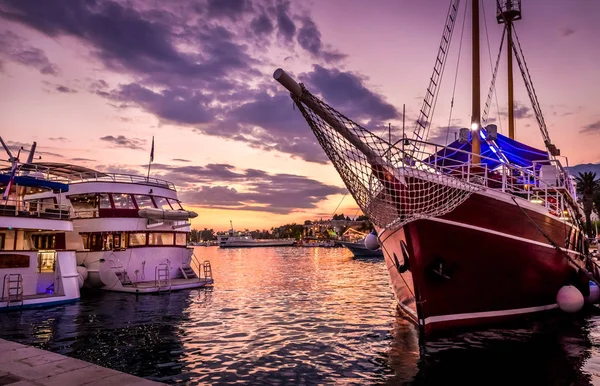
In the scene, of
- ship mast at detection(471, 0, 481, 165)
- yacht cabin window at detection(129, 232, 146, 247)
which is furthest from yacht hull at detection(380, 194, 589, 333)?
yacht cabin window at detection(129, 232, 146, 247)

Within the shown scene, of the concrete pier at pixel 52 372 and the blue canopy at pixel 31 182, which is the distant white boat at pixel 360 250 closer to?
the blue canopy at pixel 31 182

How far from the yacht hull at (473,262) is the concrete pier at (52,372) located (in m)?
8.96

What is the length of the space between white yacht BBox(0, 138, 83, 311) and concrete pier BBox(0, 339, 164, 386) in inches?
523

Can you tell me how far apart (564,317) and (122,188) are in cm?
2403

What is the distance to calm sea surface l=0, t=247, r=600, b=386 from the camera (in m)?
10.5

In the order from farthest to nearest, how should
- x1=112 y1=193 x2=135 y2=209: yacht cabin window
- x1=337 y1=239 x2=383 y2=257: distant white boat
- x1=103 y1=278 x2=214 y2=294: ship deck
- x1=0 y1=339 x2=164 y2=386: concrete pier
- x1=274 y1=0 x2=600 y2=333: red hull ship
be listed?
x1=337 y1=239 x2=383 y2=257: distant white boat < x1=112 y1=193 x2=135 y2=209: yacht cabin window < x1=103 y1=278 x2=214 y2=294: ship deck < x1=274 y1=0 x2=600 y2=333: red hull ship < x1=0 y1=339 x2=164 y2=386: concrete pier

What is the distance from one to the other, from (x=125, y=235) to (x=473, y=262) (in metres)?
20.5

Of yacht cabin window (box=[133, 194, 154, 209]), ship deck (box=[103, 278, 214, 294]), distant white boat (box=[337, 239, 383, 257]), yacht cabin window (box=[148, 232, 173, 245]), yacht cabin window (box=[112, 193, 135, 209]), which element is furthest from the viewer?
distant white boat (box=[337, 239, 383, 257])

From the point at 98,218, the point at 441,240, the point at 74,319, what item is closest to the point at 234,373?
the point at 441,240

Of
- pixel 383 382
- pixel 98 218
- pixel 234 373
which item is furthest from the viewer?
pixel 98 218

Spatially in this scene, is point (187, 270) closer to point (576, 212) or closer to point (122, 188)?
point (122, 188)

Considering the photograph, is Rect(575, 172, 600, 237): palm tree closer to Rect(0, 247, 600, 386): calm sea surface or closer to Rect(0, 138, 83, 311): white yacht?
Rect(0, 247, 600, 386): calm sea surface

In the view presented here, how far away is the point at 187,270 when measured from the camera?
30375mm

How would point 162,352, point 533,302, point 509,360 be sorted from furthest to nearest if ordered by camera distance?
1. point 533,302
2. point 162,352
3. point 509,360
